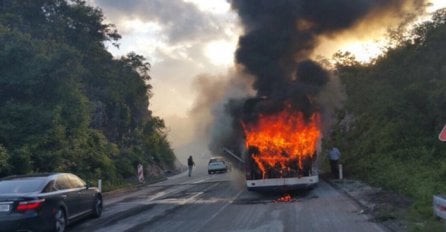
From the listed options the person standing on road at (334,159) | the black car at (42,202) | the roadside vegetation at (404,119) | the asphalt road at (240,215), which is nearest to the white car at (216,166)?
the roadside vegetation at (404,119)

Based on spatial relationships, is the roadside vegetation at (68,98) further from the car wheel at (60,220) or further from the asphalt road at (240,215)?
the car wheel at (60,220)

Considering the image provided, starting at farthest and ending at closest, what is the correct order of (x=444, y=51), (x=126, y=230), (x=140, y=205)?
(x=444, y=51)
(x=140, y=205)
(x=126, y=230)

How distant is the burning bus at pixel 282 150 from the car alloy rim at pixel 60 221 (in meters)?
7.47

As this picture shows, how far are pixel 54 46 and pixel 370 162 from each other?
16029mm

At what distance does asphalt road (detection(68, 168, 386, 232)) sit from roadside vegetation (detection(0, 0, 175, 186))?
15.6ft

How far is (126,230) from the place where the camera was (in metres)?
10.9

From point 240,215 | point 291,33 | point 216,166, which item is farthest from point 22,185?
point 216,166

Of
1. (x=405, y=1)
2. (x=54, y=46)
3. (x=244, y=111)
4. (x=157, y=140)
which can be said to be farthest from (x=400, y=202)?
(x=157, y=140)

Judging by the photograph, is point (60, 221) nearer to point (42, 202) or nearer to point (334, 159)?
point (42, 202)

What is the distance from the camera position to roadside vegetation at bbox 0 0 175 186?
19.1 meters

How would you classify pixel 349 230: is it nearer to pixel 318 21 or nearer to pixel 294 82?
pixel 294 82

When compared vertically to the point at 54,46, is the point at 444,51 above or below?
below

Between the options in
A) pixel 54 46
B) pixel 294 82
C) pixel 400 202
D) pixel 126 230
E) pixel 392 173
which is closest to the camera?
pixel 126 230

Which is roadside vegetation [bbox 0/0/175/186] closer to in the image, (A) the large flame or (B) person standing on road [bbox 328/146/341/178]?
(A) the large flame
